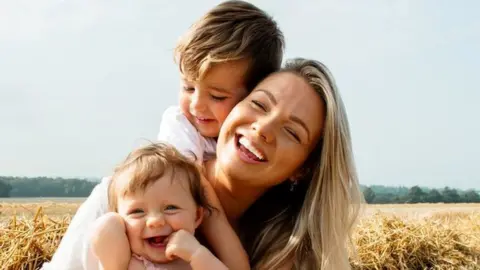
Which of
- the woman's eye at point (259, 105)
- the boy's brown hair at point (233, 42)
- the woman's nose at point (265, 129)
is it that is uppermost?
the boy's brown hair at point (233, 42)

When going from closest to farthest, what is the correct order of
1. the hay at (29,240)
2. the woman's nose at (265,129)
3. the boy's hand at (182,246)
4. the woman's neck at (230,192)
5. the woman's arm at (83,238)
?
the boy's hand at (182,246) < the woman's arm at (83,238) < the woman's nose at (265,129) < the woman's neck at (230,192) < the hay at (29,240)

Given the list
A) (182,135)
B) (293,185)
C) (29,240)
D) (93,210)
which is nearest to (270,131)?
(182,135)

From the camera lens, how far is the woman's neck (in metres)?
2.82

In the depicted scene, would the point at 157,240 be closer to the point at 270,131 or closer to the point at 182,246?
the point at 182,246

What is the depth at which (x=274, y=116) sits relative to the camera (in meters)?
2.72

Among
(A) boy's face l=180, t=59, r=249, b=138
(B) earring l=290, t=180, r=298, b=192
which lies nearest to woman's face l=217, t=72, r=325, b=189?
(A) boy's face l=180, t=59, r=249, b=138

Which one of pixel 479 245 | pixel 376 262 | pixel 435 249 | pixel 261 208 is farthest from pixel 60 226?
pixel 479 245

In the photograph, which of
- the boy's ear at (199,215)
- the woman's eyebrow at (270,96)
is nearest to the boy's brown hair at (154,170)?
the boy's ear at (199,215)

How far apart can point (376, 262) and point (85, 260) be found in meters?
2.85

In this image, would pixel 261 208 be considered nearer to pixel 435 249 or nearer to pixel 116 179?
pixel 116 179

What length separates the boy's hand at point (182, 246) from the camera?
2398 mm

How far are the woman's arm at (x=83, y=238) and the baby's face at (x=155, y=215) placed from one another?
0.57ft

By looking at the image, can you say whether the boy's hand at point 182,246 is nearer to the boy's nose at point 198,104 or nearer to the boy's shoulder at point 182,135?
the boy's shoulder at point 182,135

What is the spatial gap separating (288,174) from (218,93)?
1.36 feet
